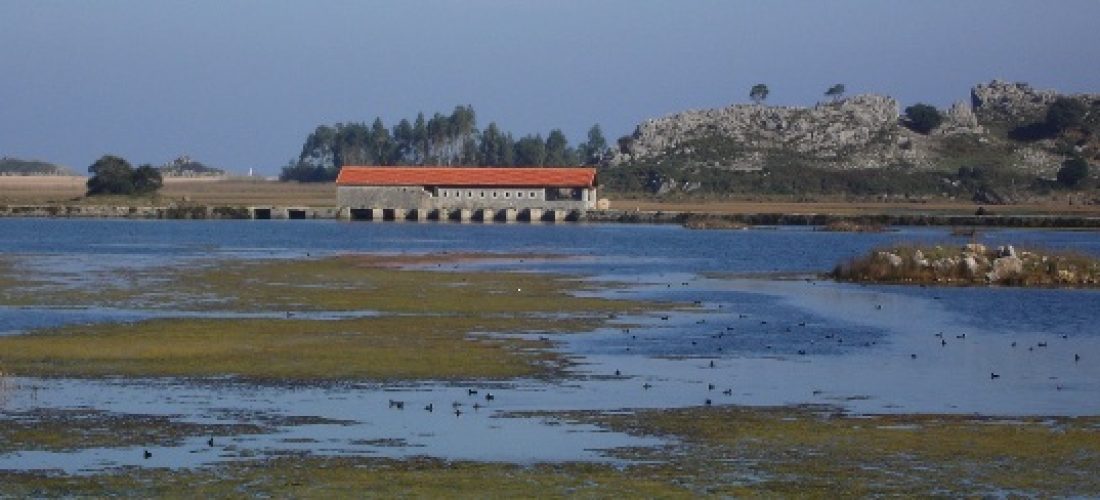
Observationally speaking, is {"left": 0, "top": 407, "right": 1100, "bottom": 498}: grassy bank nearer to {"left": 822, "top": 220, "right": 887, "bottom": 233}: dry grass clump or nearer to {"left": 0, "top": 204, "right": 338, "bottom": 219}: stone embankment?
{"left": 822, "top": 220, "right": 887, "bottom": 233}: dry grass clump

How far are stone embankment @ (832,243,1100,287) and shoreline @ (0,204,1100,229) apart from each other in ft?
187

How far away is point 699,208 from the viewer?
15912cm

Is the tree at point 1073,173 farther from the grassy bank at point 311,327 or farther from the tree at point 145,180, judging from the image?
the grassy bank at point 311,327

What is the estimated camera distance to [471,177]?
464ft

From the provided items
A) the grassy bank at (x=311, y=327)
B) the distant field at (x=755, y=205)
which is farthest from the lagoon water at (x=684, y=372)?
the distant field at (x=755, y=205)

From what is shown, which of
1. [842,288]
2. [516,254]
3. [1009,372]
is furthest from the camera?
[516,254]

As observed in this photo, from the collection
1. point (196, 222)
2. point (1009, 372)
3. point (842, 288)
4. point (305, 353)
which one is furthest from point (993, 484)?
point (196, 222)

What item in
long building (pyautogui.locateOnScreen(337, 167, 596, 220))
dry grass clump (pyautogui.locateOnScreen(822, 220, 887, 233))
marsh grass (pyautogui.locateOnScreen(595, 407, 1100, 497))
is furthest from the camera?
long building (pyautogui.locateOnScreen(337, 167, 596, 220))

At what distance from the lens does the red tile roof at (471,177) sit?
139000 millimetres

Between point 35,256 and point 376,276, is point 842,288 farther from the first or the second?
point 35,256

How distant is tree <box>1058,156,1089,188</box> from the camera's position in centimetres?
17725

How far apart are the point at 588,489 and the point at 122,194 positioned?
459 ft

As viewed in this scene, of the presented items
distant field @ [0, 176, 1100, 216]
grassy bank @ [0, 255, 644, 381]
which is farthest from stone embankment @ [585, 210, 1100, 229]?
grassy bank @ [0, 255, 644, 381]

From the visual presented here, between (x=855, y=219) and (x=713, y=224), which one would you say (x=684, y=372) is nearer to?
(x=855, y=219)
